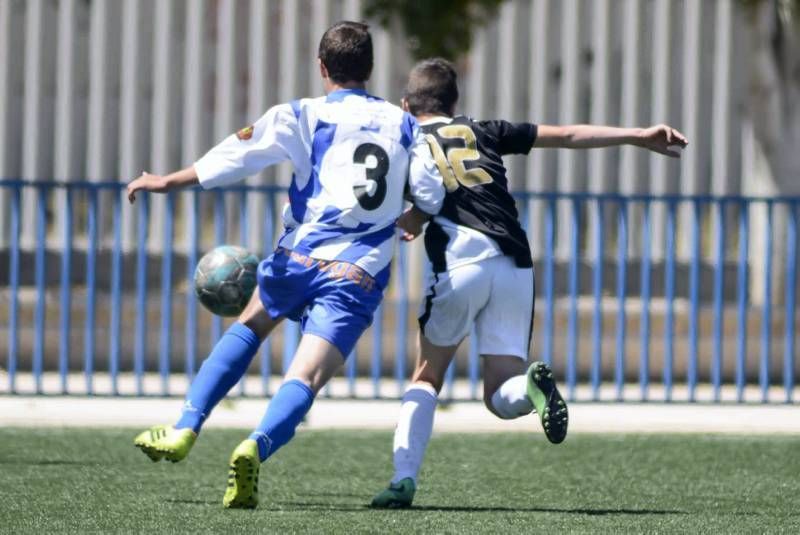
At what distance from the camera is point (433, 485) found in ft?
23.6

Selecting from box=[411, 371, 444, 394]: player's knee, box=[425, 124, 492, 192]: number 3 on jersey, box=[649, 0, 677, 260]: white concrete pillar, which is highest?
box=[649, 0, 677, 260]: white concrete pillar

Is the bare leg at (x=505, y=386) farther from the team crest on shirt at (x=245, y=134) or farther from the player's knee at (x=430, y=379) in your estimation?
the team crest on shirt at (x=245, y=134)

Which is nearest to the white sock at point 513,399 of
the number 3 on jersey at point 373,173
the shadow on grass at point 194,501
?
the number 3 on jersey at point 373,173

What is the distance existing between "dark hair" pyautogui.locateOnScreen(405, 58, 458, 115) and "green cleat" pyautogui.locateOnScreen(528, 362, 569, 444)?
1.10m

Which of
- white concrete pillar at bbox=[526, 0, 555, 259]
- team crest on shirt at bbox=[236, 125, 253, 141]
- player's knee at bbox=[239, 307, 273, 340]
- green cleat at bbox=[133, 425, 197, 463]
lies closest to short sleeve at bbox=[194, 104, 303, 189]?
team crest on shirt at bbox=[236, 125, 253, 141]

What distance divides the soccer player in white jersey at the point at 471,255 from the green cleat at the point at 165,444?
78 centimetres

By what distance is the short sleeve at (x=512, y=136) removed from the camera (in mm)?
6520

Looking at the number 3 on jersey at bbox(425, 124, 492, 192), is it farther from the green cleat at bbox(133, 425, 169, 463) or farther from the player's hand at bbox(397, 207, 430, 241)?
the green cleat at bbox(133, 425, 169, 463)

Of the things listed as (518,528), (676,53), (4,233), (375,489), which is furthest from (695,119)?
(518,528)

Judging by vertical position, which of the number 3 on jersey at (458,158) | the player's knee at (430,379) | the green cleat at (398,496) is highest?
the number 3 on jersey at (458,158)

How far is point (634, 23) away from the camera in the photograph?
14.6 meters

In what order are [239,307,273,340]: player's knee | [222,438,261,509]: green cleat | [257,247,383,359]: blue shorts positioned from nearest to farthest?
[222,438,261,509]: green cleat
[257,247,383,359]: blue shorts
[239,307,273,340]: player's knee

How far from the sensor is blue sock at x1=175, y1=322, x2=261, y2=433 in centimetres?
616

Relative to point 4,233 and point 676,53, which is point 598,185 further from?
point 4,233
